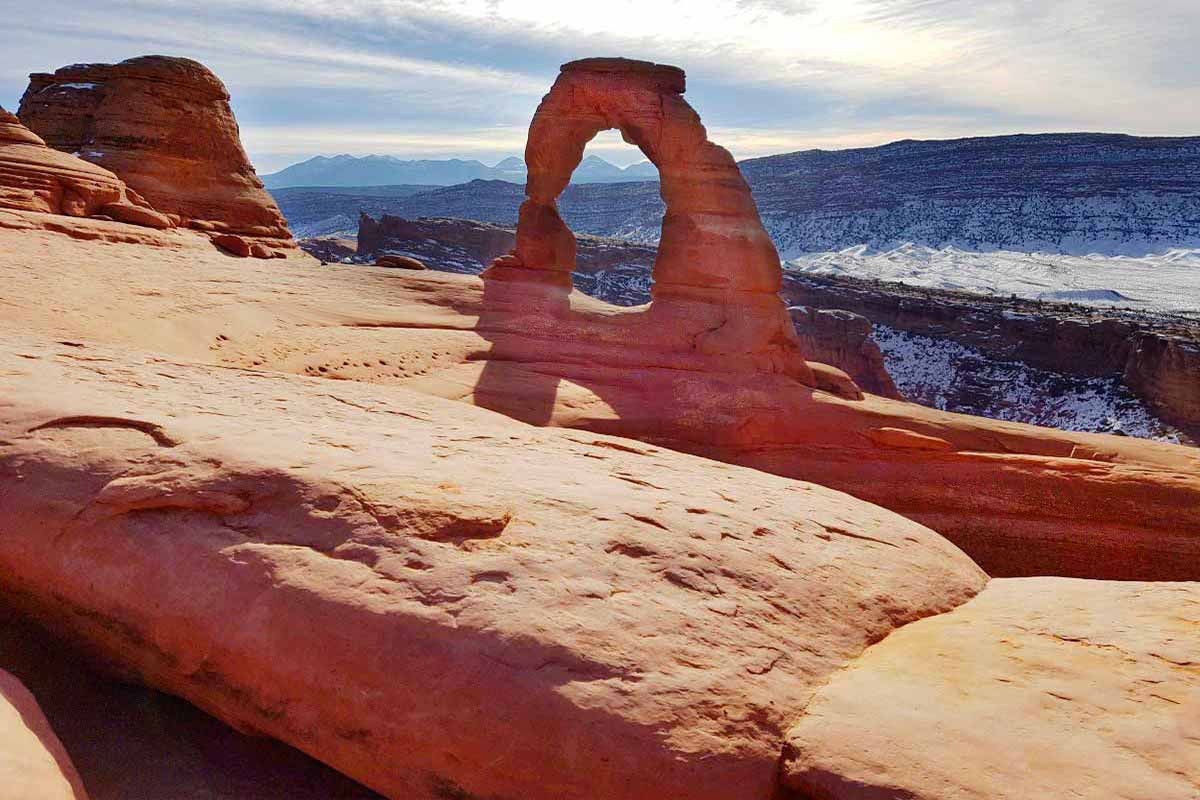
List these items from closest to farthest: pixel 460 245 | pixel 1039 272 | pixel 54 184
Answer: pixel 54 184, pixel 460 245, pixel 1039 272

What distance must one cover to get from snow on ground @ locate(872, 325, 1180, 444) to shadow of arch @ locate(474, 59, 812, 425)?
1576 cm

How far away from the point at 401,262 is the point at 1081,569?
9549 millimetres

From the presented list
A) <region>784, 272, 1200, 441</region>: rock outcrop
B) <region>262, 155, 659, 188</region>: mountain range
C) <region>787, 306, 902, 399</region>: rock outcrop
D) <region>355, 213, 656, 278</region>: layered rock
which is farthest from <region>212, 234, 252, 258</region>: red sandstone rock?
<region>262, 155, 659, 188</region>: mountain range

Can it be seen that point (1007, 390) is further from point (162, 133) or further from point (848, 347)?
point (162, 133)

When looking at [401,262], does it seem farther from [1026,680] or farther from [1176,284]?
[1176,284]

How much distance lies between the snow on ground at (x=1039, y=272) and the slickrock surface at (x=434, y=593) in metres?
43.1

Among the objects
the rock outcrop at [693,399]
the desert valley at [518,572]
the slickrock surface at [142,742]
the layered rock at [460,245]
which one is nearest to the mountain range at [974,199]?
the layered rock at [460,245]

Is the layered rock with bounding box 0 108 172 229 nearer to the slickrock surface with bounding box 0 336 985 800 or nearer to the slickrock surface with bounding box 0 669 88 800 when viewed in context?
the slickrock surface with bounding box 0 336 985 800

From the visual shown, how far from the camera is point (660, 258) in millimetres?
10820

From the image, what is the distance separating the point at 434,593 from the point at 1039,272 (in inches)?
2197

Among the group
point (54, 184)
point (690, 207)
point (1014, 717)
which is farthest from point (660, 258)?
point (1014, 717)

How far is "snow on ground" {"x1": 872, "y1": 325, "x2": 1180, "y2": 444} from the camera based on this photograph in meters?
21.4

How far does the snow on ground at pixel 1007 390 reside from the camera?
21.4 m

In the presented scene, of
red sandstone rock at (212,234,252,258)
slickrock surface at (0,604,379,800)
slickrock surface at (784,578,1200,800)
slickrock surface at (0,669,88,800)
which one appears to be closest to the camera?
slickrock surface at (0,669,88,800)
